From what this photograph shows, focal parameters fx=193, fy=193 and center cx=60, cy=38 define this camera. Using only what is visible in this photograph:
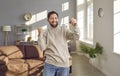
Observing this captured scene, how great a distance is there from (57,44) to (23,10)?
779 cm

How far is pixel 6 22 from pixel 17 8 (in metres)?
0.87

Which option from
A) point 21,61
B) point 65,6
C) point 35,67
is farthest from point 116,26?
point 65,6

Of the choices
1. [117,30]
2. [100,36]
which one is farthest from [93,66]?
[117,30]

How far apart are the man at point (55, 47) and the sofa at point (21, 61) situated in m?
2.38

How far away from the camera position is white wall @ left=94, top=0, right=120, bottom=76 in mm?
4707

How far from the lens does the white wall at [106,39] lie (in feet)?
15.4

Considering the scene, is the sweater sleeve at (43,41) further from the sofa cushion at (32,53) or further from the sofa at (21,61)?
the sofa cushion at (32,53)

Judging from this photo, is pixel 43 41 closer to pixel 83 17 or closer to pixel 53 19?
pixel 53 19

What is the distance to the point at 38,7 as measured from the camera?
378 inches

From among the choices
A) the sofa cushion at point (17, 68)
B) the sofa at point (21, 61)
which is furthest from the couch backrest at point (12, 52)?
the sofa cushion at point (17, 68)

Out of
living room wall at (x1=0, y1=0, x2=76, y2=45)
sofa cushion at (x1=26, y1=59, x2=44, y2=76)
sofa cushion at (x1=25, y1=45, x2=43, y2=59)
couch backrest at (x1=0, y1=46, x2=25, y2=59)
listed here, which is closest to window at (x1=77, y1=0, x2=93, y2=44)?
living room wall at (x1=0, y1=0, x2=76, y2=45)

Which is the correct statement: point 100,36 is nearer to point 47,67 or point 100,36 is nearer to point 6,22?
point 47,67

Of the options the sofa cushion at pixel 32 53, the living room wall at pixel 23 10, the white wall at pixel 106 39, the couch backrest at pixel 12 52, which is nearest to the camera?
the white wall at pixel 106 39

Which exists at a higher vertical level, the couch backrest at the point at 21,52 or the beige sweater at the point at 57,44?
the beige sweater at the point at 57,44
